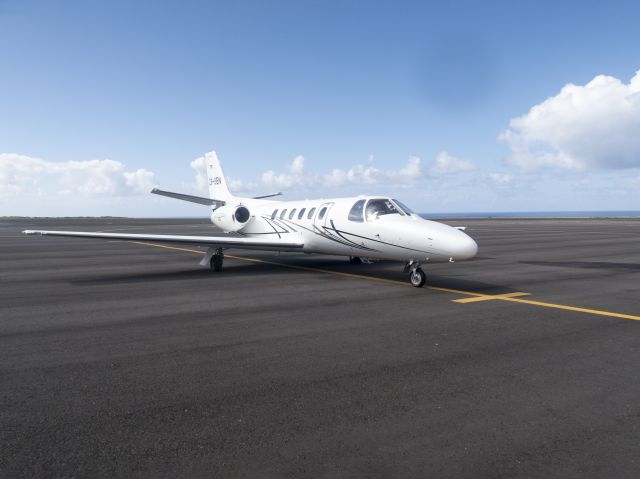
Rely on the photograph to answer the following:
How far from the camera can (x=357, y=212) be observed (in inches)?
471

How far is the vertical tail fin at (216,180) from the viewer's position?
21938 millimetres

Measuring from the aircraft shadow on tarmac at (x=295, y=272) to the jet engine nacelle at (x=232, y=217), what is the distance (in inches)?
73.6

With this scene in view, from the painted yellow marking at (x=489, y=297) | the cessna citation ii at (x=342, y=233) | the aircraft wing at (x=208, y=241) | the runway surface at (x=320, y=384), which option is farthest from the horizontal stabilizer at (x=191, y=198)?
the painted yellow marking at (x=489, y=297)

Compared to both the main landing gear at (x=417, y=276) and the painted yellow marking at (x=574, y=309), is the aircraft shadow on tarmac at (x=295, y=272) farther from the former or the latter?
the painted yellow marking at (x=574, y=309)

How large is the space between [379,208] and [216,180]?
42.9 feet

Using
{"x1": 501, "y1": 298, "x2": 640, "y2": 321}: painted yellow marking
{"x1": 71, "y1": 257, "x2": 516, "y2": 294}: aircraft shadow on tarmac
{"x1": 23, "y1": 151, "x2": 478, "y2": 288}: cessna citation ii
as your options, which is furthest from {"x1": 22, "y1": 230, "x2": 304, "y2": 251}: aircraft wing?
{"x1": 501, "y1": 298, "x2": 640, "y2": 321}: painted yellow marking

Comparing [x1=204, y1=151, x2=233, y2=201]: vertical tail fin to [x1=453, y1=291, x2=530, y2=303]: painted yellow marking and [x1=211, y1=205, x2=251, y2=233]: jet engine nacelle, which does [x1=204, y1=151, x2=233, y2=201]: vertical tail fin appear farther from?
[x1=453, y1=291, x2=530, y2=303]: painted yellow marking

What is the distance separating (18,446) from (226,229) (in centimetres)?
1610

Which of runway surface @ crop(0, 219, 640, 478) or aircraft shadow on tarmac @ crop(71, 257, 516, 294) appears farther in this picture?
aircraft shadow on tarmac @ crop(71, 257, 516, 294)

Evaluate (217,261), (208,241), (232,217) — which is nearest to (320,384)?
(208,241)

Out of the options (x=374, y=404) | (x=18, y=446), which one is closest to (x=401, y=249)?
(x=374, y=404)

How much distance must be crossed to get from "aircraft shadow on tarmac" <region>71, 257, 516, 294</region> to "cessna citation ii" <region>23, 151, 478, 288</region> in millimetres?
659

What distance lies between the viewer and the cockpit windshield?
11273mm

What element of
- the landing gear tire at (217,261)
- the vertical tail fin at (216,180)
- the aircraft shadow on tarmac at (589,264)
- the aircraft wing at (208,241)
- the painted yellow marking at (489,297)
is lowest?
the painted yellow marking at (489,297)
